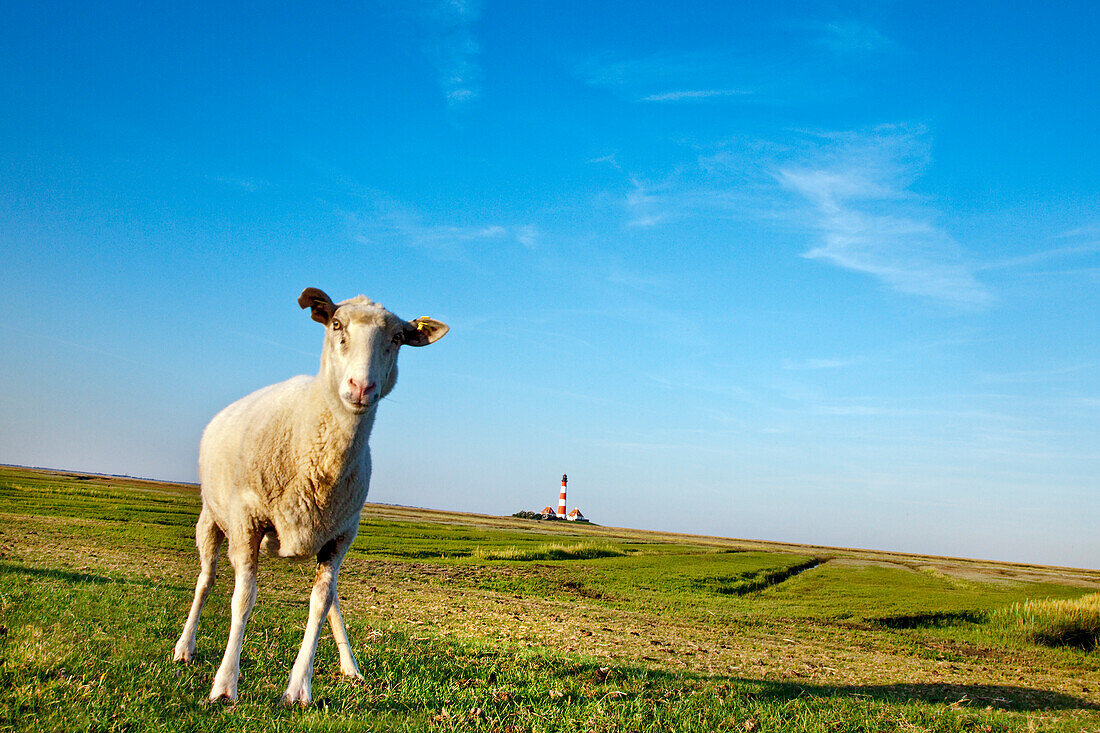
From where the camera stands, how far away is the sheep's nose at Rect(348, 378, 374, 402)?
627 cm

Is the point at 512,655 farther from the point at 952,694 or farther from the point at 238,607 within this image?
the point at 952,694

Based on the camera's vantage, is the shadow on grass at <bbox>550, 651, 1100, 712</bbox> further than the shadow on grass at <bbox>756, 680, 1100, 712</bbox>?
No

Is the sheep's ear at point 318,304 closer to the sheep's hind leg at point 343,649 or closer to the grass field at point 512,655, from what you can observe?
the sheep's hind leg at point 343,649

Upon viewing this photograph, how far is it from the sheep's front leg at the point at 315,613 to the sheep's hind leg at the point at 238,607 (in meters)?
0.53

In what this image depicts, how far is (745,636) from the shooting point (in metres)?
16.9

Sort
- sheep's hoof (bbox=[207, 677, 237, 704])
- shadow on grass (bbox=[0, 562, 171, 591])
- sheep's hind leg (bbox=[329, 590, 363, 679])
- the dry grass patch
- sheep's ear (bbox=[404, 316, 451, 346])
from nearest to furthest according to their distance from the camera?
sheep's hoof (bbox=[207, 677, 237, 704]) → sheep's ear (bbox=[404, 316, 451, 346]) → sheep's hind leg (bbox=[329, 590, 363, 679]) → shadow on grass (bbox=[0, 562, 171, 591]) → the dry grass patch

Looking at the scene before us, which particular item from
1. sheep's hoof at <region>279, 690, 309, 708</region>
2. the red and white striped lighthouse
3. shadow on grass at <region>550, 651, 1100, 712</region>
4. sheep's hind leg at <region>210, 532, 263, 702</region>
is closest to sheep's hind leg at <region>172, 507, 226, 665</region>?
sheep's hind leg at <region>210, 532, 263, 702</region>

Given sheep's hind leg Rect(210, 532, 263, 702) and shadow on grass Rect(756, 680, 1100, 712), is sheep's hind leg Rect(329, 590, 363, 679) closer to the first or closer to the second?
sheep's hind leg Rect(210, 532, 263, 702)

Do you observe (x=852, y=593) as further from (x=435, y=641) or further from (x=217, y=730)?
(x=217, y=730)

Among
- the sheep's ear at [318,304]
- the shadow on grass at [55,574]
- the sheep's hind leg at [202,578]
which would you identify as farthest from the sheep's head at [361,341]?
the shadow on grass at [55,574]

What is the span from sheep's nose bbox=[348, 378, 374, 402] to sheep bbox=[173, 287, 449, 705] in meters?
0.01

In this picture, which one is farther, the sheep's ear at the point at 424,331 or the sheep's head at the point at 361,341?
the sheep's ear at the point at 424,331

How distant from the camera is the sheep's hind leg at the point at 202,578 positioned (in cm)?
773

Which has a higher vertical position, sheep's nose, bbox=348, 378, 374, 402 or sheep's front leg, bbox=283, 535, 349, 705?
sheep's nose, bbox=348, 378, 374, 402
